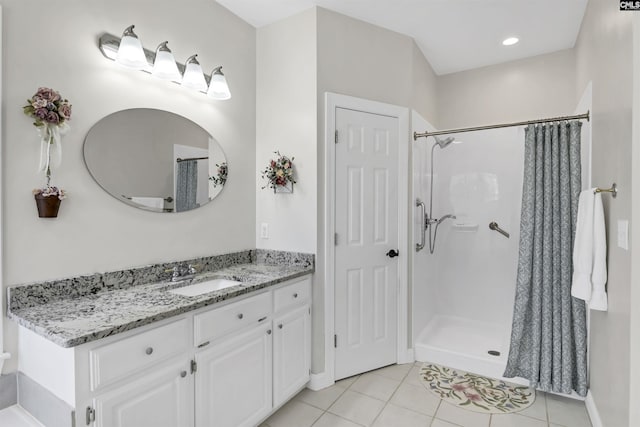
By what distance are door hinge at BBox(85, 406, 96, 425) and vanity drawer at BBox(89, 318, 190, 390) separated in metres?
0.07

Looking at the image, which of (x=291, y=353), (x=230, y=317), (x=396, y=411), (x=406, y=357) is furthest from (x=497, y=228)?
(x=230, y=317)

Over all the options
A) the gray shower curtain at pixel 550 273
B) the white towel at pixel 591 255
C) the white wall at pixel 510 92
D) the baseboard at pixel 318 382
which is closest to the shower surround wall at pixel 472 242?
the white wall at pixel 510 92

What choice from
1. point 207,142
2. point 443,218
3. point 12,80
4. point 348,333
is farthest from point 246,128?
point 443,218

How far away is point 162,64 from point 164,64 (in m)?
0.01

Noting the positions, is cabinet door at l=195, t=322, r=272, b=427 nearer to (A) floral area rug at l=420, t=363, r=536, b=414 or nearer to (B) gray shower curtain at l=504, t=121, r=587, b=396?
(A) floral area rug at l=420, t=363, r=536, b=414

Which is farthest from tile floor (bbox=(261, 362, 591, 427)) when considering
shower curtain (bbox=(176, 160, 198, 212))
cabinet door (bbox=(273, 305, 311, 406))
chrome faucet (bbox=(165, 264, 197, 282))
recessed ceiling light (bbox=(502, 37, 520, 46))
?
recessed ceiling light (bbox=(502, 37, 520, 46))

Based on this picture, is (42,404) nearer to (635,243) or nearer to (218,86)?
(218,86)

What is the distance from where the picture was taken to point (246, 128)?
265cm

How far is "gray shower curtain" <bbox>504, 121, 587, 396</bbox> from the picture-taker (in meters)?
2.29

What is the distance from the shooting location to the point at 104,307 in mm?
1520

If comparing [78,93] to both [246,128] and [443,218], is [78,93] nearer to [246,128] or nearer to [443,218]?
[246,128]

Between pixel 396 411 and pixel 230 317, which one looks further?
pixel 396 411

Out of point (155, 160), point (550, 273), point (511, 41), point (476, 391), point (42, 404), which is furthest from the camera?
point (511, 41)

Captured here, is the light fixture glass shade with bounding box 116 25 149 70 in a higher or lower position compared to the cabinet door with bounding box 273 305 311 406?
higher
